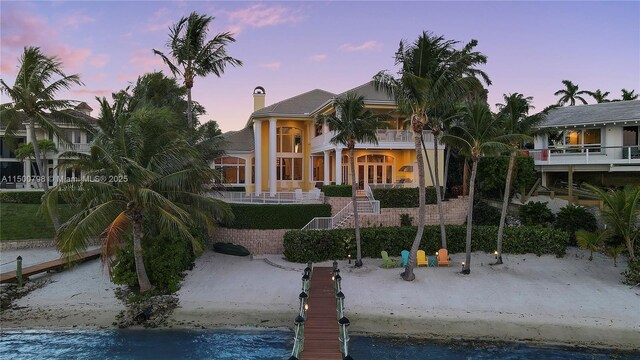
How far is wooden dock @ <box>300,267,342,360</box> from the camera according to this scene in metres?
10.3

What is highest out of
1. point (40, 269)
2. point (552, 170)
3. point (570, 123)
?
point (570, 123)

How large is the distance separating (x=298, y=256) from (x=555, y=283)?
11.7m

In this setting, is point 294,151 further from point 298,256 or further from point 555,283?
point 555,283

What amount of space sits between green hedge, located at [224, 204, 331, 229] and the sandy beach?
344cm

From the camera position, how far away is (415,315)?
13641 mm

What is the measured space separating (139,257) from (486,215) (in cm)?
1971

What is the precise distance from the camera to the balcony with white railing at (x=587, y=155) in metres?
22.8

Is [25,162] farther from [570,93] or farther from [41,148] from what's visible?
[570,93]


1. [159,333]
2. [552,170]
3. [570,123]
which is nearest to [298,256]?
[159,333]

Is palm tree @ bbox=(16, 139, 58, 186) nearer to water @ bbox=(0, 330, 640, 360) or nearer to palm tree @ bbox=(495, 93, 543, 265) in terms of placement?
water @ bbox=(0, 330, 640, 360)

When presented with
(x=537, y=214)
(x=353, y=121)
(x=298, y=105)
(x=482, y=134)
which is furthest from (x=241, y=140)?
(x=537, y=214)

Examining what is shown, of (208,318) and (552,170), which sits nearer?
(208,318)

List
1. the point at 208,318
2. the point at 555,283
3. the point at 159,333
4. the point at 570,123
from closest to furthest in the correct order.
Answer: the point at 159,333, the point at 208,318, the point at 555,283, the point at 570,123

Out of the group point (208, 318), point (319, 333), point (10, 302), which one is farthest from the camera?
point (10, 302)
